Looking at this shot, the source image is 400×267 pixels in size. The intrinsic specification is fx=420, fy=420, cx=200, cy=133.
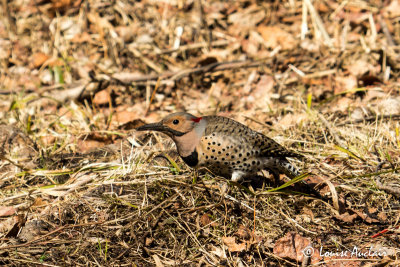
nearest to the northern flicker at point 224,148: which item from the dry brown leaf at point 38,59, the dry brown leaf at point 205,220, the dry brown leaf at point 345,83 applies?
the dry brown leaf at point 205,220

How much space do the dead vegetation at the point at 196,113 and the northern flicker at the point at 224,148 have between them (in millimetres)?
187

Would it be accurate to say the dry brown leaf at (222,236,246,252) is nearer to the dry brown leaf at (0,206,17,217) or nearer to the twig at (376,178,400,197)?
the twig at (376,178,400,197)

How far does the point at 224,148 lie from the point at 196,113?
2.27 m

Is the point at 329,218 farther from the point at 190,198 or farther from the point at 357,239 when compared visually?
the point at 190,198

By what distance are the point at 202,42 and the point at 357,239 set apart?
484 cm

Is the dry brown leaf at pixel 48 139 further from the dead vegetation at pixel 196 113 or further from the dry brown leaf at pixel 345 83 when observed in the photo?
the dry brown leaf at pixel 345 83

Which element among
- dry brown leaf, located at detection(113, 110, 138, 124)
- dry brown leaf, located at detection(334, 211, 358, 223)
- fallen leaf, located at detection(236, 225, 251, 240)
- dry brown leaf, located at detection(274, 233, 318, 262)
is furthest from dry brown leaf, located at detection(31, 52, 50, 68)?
dry brown leaf, located at detection(334, 211, 358, 223)

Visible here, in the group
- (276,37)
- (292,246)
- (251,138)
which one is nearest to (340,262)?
(292,246)

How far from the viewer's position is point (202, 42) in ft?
24.2

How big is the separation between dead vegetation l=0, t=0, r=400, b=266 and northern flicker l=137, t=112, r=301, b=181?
0.19 meters

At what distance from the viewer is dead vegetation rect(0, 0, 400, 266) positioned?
3.34 m

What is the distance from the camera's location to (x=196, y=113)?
5.90 meters

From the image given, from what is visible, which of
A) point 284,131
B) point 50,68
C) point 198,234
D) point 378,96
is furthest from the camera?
point 50,68

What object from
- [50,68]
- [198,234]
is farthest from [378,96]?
[50,68]
